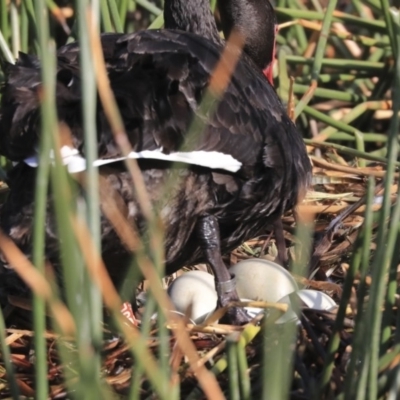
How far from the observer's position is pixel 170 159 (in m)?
2.56

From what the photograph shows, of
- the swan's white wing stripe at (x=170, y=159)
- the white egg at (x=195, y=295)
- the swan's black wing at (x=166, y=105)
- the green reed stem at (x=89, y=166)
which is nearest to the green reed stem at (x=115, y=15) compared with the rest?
the swan's black wing at (x=166, y=105)

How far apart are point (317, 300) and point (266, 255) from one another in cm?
73

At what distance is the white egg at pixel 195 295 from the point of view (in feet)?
10.0

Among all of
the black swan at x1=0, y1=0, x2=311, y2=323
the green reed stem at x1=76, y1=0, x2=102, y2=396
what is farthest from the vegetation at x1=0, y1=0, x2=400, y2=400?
the black swan at x1=0, y1=0, x2=311, y2=323

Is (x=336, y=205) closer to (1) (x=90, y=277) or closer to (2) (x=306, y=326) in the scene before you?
(2) (x=306, y=326)

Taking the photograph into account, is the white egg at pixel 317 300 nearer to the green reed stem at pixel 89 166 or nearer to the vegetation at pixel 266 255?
the vegetation at pixel 266 255

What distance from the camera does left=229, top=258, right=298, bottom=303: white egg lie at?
303 centimetres

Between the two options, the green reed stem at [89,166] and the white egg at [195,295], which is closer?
the green reed stem at [89,166]

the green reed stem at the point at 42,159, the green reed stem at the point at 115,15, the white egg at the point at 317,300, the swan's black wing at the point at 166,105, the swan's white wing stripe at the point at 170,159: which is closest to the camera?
the green reed stem at the point at 42,159

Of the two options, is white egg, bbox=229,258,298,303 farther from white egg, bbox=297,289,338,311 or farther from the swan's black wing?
the swan's black wing

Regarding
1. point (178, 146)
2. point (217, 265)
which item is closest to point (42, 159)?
point (178, 146)

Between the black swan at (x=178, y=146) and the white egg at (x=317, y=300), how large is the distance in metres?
0.19

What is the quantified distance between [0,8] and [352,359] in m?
2.64

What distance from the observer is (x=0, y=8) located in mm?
4160
